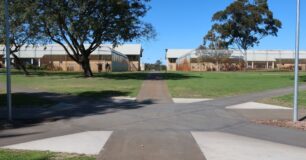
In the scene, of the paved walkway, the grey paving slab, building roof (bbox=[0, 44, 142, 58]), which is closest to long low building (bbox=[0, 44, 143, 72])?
building roof (bbox=[0, 44, 142, 58])

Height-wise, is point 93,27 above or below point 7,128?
above

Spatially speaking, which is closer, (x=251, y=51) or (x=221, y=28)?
(x=221, y=28)

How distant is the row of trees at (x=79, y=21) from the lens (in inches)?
1596

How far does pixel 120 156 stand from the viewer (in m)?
8.71

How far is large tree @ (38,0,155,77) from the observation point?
40.8 meters

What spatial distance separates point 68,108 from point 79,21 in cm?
2431

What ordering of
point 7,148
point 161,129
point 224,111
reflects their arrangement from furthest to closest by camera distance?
point 224,111
point 161,129
point 7,148

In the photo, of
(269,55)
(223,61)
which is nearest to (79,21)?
(223,61)

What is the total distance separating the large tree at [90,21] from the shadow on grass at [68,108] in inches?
739

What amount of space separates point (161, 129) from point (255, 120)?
355 cm

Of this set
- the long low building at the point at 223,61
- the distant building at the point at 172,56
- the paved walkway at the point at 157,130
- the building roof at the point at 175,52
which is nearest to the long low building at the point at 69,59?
the long low building at the point at 223,61

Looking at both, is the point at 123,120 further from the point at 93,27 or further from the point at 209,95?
the point at 93,27

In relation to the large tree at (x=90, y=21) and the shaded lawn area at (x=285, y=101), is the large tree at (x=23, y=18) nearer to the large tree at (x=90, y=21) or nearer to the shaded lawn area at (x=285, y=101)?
the large tree at (x=90, y=21)

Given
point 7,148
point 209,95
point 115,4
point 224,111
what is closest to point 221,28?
point 115,4
